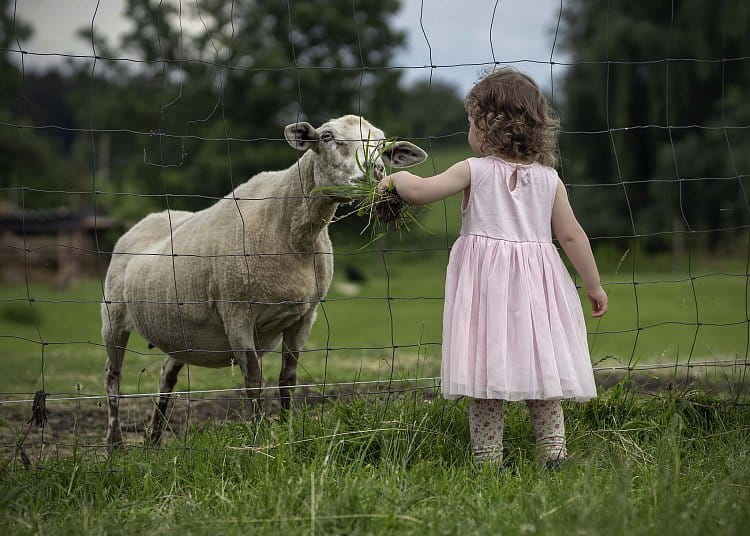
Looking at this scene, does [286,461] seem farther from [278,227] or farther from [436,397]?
[278,227]

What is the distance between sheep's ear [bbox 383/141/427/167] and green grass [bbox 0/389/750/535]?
163cm

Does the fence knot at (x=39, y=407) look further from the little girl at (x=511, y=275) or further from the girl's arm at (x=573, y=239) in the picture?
the girl's arm at (x=573, y=239)

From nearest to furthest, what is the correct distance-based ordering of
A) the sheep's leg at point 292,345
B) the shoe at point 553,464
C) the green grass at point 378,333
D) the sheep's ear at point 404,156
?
the shoe at point 553,464, the sheep's ear at point 404,156, the sheep's leg at point 292,345, the green grass at point 378,333

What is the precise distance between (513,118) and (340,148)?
5.55 ft

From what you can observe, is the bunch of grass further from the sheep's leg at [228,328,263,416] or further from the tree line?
the tree line

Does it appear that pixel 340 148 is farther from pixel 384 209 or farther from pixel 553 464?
pixel 553 464

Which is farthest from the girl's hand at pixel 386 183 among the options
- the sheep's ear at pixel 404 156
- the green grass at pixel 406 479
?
the sheep's ear at pixel 404 156

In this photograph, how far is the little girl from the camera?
4.00 m

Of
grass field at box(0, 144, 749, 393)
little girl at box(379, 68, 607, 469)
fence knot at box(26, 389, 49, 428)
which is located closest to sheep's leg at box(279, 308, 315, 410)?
grass field at box(0, 144, 749, 393)

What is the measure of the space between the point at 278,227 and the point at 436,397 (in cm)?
176

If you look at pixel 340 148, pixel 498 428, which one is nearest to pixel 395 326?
pixel 340 148

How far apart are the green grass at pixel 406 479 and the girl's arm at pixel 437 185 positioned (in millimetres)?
1051

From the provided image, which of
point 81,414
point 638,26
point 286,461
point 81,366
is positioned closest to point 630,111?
point 638,26

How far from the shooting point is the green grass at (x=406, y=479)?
3.30 m
